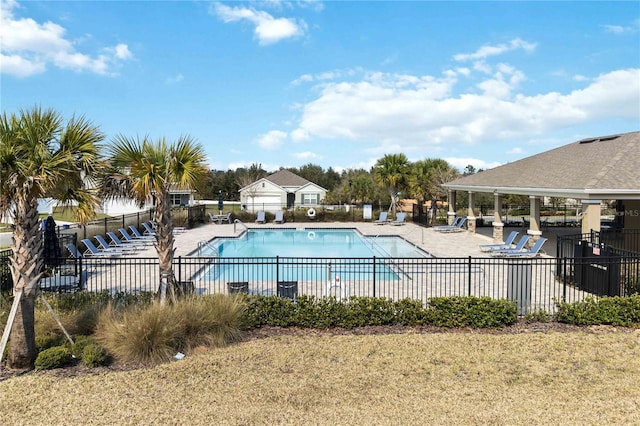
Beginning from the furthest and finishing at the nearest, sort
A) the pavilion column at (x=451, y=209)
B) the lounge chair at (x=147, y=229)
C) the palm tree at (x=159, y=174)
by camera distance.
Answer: the pavilion column at (x=451, y=209) → the lounge chair at (x=147, y=229) → the palm tree at (x=159, y=174)

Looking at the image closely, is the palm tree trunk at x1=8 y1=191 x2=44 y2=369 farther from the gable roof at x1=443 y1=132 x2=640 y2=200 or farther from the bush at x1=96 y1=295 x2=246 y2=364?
the gable roof at x1=443 y1=132 x2=640 y2=200

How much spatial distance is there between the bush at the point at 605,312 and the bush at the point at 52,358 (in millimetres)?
9140

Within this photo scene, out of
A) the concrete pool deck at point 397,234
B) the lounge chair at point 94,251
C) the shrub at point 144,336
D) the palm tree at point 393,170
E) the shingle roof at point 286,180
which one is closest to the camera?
the shrub at point 144,336

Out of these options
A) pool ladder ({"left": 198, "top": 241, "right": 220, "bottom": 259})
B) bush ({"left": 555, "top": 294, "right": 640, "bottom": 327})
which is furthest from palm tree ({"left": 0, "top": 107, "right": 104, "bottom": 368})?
pool ladder ({"left": 198, "top": 241, "right": 220, "bottom": 259})

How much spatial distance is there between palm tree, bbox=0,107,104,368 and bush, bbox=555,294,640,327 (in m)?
9.18

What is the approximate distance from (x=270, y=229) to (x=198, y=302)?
865 inches

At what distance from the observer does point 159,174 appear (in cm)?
867

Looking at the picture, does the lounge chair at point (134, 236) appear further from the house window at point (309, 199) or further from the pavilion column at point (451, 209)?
the house window at point (309, 199)

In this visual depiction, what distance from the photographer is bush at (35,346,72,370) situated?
6801 millimetres

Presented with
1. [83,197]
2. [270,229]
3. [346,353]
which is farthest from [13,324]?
[270,229]

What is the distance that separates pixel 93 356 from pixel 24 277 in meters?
1.60

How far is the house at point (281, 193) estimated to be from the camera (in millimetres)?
44375

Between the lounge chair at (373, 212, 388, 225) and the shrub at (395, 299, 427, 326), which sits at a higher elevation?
the lounge chair at (373, 212, 388, 225)

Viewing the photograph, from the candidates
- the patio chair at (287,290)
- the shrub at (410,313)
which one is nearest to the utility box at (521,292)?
the shrub at (410,313)
